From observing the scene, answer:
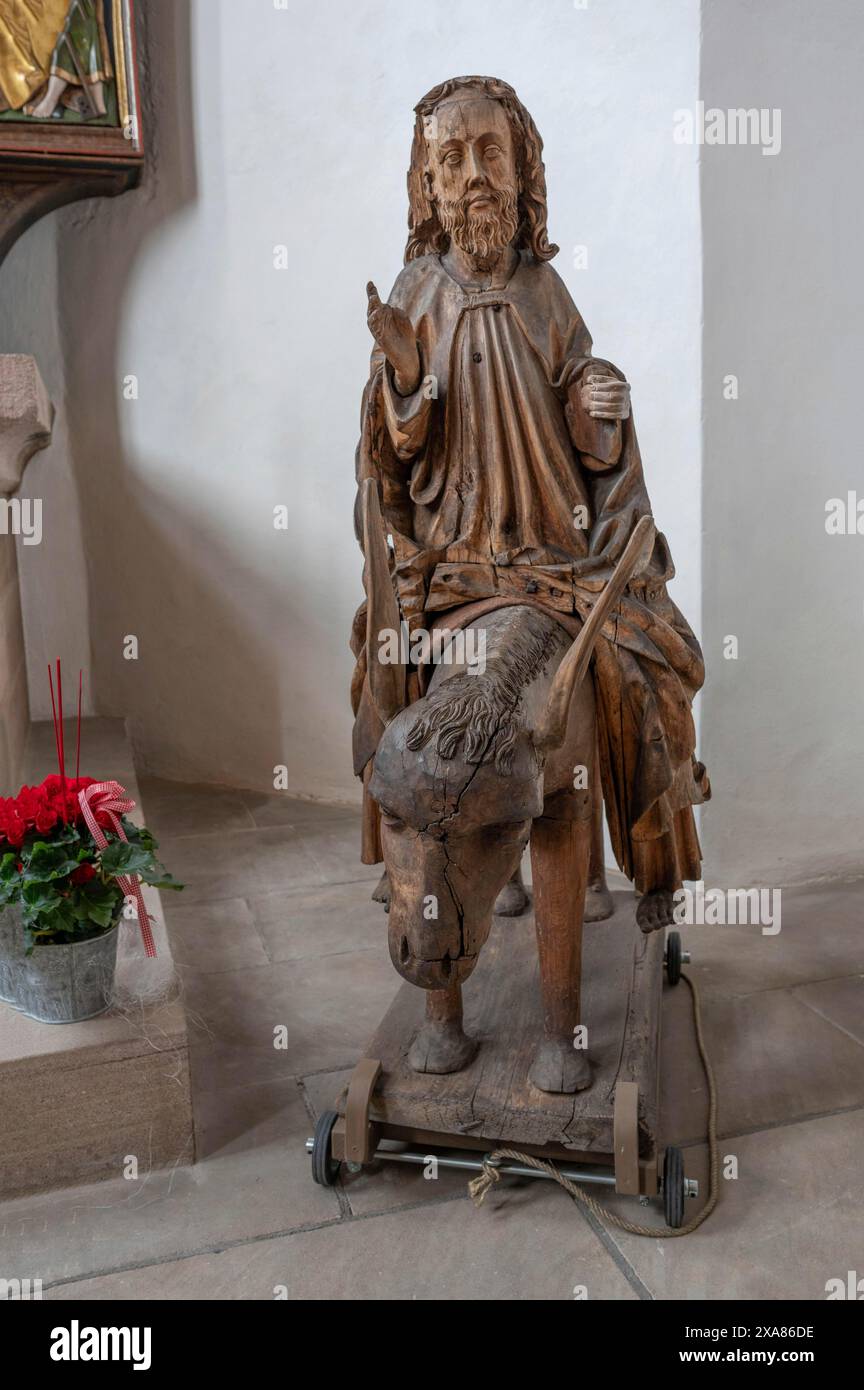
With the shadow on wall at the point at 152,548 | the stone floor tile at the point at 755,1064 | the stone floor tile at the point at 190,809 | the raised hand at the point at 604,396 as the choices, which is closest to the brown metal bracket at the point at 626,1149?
the stone floor tile at the point at 755,1064

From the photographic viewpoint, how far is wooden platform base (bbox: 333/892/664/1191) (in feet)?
8.28

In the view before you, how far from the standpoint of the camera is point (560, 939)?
8.66 ft

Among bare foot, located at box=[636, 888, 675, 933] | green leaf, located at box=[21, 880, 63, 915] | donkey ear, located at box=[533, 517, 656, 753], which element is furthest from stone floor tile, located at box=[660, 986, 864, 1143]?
green leaf, located at box=[21, 880, 63, 915]

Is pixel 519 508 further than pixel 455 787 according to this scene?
Yes

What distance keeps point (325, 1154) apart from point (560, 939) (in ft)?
2.34

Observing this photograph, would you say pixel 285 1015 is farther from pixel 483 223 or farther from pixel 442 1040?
pixel 483 223

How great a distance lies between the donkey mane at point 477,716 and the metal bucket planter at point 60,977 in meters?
0.98

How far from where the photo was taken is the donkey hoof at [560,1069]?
261 cm

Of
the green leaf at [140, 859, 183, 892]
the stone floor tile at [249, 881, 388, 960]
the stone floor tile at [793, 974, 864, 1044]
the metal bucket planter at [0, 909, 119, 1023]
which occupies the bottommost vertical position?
the stone floor tile at [793, 974, 864, 1044]

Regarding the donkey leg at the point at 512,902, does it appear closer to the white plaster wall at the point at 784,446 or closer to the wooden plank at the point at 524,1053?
the wooden plank at the point at 524,1053

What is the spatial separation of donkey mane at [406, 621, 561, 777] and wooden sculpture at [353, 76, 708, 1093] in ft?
0.35

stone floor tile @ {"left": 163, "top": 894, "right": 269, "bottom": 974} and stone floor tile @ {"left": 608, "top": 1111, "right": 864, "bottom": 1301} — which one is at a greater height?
stone floor tile @ {"left": 163, "top": 894, "right": 269, "bottom": 974}

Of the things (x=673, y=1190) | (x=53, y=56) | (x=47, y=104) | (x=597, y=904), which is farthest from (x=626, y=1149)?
(x=53, y=56)

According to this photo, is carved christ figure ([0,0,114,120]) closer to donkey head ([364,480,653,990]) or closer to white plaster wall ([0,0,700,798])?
white plaster wall ([0,0,700,798])
